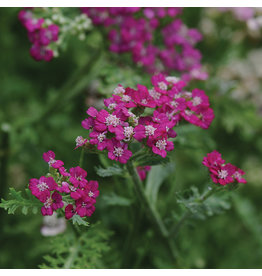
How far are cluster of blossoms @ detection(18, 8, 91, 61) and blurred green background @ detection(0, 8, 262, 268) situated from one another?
0.29 meters

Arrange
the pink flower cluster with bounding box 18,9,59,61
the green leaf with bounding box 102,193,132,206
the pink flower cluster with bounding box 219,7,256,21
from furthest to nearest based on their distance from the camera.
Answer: the pink flower cluster with bounding box 219,7,256,21 → the pink flower cluster with bounding box 18,9,59,61 → the green leaf with bounding box 102,193,132,206

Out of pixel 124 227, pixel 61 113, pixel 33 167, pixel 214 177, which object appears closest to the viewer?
pixel 214 177

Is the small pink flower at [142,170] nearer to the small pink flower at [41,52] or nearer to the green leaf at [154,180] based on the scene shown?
the green leaf at [154,180]

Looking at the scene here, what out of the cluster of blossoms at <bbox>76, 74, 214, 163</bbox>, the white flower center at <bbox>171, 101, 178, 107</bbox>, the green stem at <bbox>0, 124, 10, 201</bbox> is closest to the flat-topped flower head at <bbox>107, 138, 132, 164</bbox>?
the cluster of blossoms at <bbox>76, 74, 214, 163</bbox>

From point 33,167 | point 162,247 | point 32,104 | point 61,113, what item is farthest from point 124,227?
point 32,104

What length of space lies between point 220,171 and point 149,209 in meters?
0.51

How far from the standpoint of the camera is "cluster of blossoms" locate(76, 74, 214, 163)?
1437mm

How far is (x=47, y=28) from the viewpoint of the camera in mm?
2301

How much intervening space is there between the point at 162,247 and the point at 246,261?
2.75 feet

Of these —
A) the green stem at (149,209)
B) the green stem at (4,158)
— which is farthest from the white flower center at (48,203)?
the green stem at (4,158)

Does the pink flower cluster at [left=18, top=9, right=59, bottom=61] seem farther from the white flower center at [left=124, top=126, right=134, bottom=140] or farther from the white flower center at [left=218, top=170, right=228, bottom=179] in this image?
the white flower center at [left=218, top=170, right=228, bottom=179]

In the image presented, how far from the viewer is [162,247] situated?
88.7 inches

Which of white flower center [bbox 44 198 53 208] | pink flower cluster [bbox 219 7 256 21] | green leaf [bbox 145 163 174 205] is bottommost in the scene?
green leaf [bbox 145 163 174 205]

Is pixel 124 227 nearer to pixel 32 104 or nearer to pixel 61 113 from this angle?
pixel 61 113
